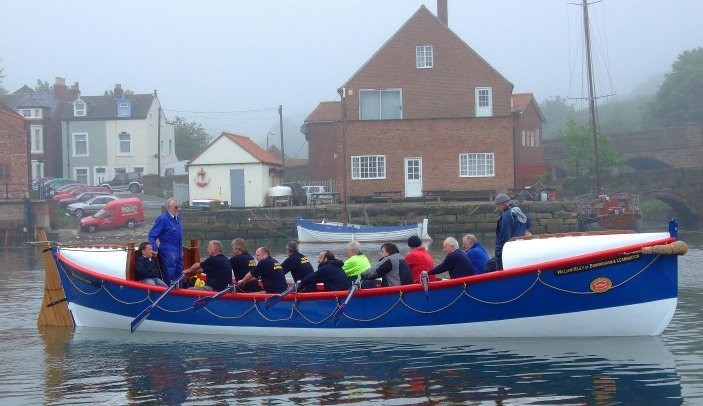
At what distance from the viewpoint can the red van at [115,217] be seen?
4884 centimetres

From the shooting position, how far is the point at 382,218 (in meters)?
48.2

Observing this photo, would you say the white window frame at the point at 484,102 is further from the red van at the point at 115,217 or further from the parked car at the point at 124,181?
the parked car at the point at 124,181

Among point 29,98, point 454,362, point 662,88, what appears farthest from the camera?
point 662,88

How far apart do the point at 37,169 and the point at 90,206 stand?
22.3 m

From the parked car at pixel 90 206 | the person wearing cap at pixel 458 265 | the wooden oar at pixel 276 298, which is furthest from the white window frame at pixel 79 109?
the person wearing cap at pixel 458 265

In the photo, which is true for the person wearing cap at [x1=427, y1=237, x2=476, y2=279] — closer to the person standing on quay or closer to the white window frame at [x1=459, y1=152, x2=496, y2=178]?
the person standing on quay

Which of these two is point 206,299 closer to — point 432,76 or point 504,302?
point 504,302

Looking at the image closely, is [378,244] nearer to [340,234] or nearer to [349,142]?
[340,234]

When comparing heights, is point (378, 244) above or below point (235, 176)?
below

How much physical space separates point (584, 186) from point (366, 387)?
45.2 m

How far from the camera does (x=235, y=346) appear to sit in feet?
53.3

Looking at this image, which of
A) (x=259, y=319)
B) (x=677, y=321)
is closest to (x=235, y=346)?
(x=259, y=319)

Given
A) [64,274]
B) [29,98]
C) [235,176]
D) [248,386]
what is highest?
[29,98]

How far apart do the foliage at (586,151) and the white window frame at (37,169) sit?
3902 cm
